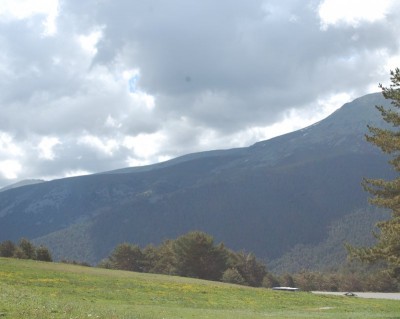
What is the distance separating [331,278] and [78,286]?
5724 inches

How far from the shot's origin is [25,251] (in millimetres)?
104750

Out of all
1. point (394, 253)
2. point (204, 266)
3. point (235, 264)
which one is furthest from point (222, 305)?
point (235, 264)

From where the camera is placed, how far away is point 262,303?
1844 inches

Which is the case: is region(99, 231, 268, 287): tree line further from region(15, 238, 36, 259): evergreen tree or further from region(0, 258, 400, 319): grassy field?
region(0, 258, 400, 319): grassy field

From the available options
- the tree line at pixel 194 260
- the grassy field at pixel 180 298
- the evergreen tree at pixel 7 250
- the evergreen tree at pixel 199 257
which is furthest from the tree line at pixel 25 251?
the grassy field at pixel 180 298

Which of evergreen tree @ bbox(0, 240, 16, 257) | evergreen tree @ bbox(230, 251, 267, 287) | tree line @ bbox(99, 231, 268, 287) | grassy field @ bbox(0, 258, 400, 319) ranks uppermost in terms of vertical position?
Result: evergreen tree @ bbox(0, 240, 16, 257)

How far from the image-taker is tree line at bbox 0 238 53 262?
101 metres

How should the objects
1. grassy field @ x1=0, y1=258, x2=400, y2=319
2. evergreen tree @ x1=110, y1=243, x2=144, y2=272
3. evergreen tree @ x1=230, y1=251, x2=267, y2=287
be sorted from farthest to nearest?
evergreen tree @ x1=110, y1=243, x2=144, y2=272 < evergreen tree @ x1=230, y1=251, x2=267, y2=287 < grassy field @ x1=0, y1=258, x2=400, y2=319

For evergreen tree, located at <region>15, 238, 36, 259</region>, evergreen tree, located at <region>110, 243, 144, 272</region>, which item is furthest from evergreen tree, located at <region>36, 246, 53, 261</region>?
evergreen tree, located at <region>110, 243, 144, 272</region>

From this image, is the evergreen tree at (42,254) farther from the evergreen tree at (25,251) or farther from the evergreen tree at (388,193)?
the evergreen tree at (388,193)

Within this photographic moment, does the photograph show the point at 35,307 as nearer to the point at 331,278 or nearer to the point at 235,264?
the point at 235,264

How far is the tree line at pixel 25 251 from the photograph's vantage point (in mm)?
101188

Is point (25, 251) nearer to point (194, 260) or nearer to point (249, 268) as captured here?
point (194, 260)

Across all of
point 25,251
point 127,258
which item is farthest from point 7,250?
point 127,258
